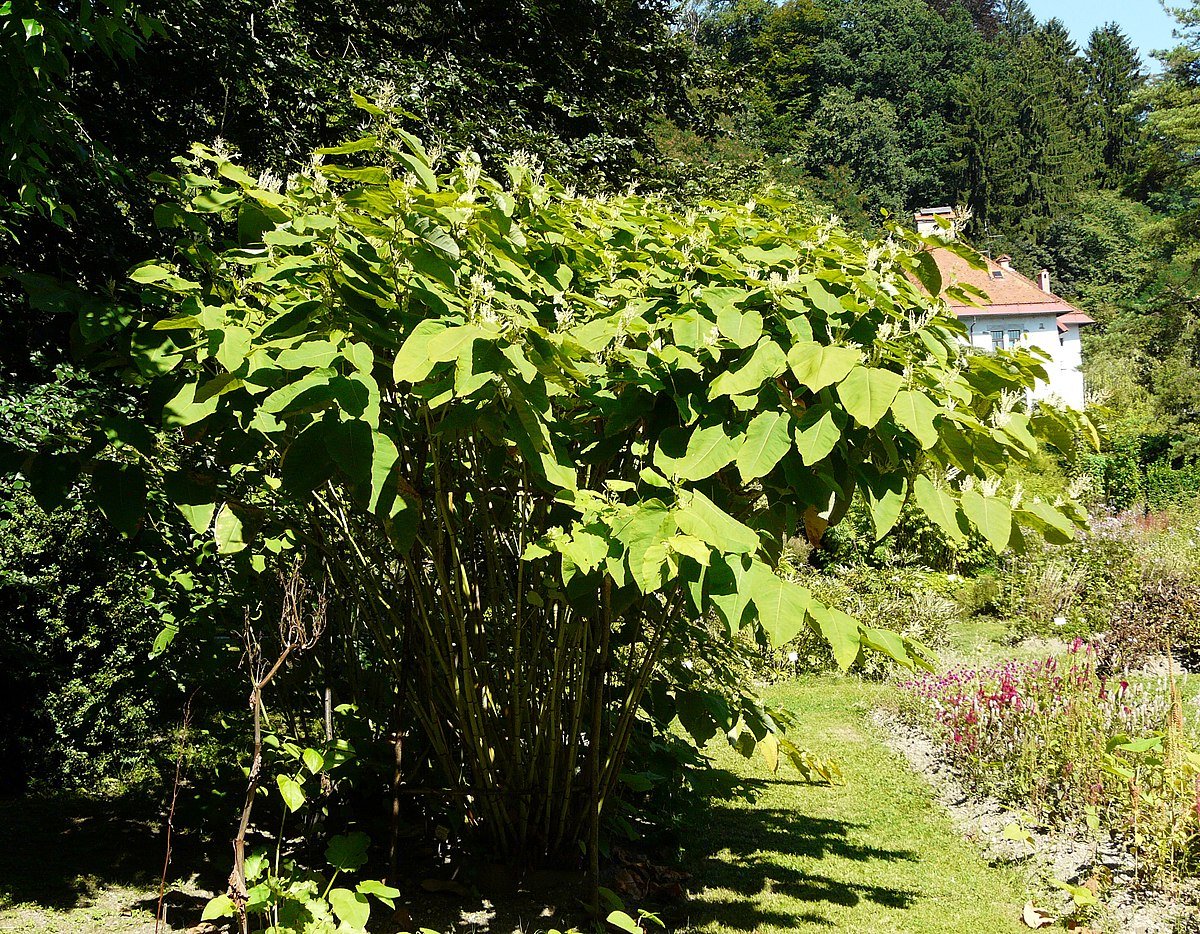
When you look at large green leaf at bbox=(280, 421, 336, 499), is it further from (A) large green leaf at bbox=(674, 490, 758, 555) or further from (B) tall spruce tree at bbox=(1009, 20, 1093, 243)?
(B) tall spruce tree at bbox=(1009, 20, 1093, 243)

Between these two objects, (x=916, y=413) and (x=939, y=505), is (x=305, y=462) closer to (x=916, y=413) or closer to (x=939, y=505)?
(x=916, y=413)

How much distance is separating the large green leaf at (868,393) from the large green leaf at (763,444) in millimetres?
200

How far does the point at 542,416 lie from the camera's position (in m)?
2.20

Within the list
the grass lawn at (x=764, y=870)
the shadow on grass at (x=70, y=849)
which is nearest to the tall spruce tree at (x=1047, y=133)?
the grass lawn at (x=764, y=870)

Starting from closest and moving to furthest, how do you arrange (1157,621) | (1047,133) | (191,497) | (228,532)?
(191,497), (228,532), (1157,621), (1047,133)

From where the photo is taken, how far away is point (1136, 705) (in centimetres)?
529

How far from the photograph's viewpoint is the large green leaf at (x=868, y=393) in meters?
1.95


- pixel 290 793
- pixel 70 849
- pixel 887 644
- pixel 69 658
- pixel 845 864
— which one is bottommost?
pixel 845 864

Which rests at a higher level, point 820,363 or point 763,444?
point 820,363

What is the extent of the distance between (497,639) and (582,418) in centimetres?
104

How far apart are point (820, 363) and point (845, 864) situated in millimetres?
3001


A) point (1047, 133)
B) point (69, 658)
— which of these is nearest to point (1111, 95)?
point (1047, 133)

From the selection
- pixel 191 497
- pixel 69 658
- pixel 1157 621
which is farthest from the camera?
pixel 1157 621

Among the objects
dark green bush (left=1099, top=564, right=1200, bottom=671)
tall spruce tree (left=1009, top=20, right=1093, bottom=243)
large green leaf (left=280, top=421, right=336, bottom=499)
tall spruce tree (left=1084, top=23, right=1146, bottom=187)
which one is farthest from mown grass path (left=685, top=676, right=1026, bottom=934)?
tall spruce tree (left=1084, top=23, right=1146, bottom=187)
